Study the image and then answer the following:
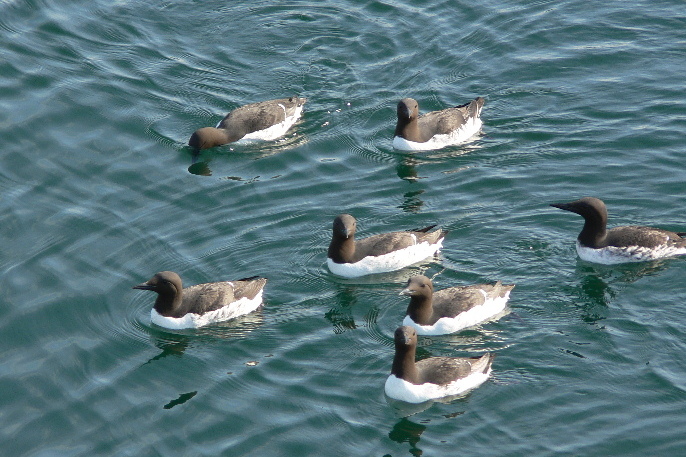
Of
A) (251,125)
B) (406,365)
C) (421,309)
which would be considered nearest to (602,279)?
(421,309)

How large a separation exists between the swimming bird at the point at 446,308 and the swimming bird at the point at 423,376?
1.26m

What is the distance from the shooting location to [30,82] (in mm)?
26281

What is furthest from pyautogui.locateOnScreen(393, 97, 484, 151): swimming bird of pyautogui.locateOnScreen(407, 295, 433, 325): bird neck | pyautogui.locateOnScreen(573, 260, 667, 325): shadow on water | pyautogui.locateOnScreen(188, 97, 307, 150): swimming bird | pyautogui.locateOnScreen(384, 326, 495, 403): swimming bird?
pyautogui.locateOnScreen(384, 326, 495, 403): swimming bird

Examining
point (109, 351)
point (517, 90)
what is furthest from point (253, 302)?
point (517, 90)

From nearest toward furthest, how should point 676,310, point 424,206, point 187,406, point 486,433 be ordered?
point 486,433 < point 187,406 < point 676,310 < point 424,206

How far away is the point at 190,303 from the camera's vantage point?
61.2ft

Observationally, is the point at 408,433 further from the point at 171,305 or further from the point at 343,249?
the point at 171,305

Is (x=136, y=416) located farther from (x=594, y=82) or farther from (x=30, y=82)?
(x=594, y=82)

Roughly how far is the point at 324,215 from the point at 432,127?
3.72 metres

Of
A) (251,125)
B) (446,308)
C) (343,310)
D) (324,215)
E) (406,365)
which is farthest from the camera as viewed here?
(251,125)

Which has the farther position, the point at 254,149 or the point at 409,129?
the point at 254,149

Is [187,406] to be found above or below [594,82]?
below

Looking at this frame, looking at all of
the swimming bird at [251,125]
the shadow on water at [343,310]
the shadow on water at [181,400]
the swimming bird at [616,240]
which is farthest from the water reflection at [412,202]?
the shadow on water at [181,400]

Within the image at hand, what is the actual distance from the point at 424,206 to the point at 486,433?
22.1 ft
